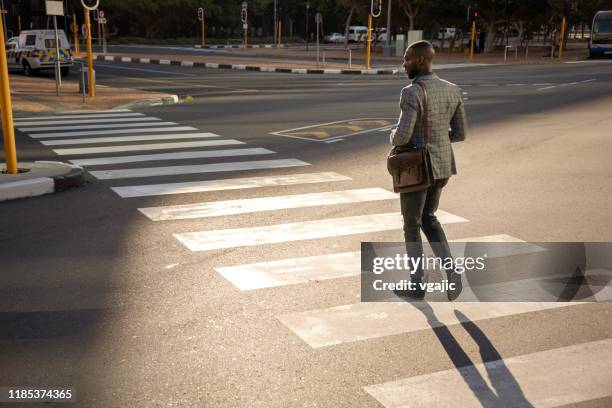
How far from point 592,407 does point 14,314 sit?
3.89 metres

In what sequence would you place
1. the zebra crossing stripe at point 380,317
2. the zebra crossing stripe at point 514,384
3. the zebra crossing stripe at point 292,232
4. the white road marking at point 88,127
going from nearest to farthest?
the zebra crossing stripe at point 514,384
the zebra crossing stripe at point 380,317
the zebra crossing stripe at point 292,232
the white road marking at point 88,127

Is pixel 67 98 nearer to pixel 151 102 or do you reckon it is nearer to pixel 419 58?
pixel 151 102

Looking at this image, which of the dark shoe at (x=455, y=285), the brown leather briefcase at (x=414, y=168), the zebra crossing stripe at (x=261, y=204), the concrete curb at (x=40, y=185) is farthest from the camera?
the concrete curb at (x=40, y=185)

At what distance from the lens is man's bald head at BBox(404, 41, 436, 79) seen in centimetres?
495

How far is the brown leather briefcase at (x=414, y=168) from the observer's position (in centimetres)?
502

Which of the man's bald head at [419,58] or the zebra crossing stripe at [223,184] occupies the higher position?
the man's bald head at [419,58]

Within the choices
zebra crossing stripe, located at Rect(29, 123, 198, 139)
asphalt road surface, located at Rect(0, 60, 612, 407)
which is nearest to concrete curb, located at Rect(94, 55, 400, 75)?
zebra crossing stripe, located at Rect(29, 123, 198, 139)

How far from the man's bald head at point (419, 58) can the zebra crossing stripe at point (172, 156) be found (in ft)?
21.9

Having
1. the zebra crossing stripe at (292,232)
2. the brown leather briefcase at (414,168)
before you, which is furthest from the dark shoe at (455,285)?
the zebra crossing stripe at (292,232)

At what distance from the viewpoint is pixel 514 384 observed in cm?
398

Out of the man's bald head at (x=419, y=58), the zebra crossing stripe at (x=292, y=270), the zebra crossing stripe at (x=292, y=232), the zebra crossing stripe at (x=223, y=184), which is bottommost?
the zebra crossing stripe at (x=292, y=270)

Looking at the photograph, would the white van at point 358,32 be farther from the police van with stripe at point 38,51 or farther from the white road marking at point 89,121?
the white road marking at point 89,121

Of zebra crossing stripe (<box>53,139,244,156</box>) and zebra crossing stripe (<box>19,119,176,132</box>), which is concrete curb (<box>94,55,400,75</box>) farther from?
zebra crossing stripe (<box>53,139,244,156</box>)

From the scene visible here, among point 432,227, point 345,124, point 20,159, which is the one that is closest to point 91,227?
point 432,227
